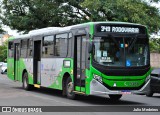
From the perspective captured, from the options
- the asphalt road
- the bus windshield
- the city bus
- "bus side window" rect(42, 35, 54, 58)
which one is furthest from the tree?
the bus windshield

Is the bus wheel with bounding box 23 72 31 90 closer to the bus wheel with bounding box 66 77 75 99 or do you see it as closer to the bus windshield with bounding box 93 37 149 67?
the bus wheel with bounding box 66 77 75 99

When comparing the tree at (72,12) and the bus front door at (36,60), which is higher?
the tree at (72,12)

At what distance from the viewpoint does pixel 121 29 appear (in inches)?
593

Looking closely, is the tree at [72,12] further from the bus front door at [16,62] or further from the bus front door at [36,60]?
the bus front door at [36,60]

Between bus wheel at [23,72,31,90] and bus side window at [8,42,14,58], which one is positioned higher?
bus side window at [8,42,14,58]

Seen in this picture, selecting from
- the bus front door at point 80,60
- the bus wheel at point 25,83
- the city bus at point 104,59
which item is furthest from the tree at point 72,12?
the bus front door at point 80,60

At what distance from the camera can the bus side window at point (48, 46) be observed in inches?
733

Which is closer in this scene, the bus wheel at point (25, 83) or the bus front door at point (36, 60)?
the bus front door at point (36, 60)

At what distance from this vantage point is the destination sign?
48.8 feet

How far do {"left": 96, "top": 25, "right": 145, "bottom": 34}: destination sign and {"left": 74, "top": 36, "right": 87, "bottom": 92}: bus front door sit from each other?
2.76 feet

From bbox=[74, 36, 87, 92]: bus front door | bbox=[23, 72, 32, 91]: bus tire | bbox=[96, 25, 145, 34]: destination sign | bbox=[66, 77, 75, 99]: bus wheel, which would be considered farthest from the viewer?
bbox=[23, 72, 32, 91]: bus tire

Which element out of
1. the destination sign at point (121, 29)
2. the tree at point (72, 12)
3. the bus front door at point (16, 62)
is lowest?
the bus front door at point (16, 62)

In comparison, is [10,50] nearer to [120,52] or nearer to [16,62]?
[16,62]

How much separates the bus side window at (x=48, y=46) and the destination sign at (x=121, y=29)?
166 inches
